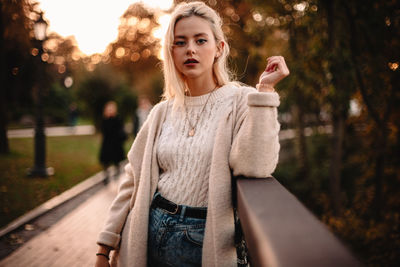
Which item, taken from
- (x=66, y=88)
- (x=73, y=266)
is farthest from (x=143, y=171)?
(x=66, y=88)

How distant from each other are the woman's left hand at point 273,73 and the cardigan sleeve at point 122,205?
90 centimetres

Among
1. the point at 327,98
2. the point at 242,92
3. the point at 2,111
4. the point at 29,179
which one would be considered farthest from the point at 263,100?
the point at 2,111

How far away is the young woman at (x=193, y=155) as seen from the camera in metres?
1.56

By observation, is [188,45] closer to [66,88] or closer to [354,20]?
[354,20]

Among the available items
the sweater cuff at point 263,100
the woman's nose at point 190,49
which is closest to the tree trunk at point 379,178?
the woman's nose at point 190,49

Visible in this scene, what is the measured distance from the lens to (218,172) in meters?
1.65

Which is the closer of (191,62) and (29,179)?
(191,62)

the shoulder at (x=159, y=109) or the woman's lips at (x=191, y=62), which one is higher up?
the woman's lips at (x=191, y=62)

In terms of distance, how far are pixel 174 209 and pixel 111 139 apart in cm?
869

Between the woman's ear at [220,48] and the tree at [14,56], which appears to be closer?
the woman's ear at [220,48]

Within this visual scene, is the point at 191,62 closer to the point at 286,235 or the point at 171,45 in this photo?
the point at 171,45

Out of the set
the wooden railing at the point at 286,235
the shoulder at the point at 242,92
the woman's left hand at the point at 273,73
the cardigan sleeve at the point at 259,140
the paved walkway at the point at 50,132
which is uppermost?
the woman's left hand at the point at 273,73

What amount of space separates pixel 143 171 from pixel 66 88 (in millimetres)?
41289

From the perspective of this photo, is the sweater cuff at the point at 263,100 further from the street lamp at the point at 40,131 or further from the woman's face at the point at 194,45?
the street lamp at the point at 40,131
